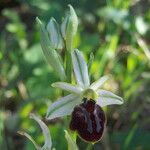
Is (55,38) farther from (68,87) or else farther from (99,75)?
(99,75)

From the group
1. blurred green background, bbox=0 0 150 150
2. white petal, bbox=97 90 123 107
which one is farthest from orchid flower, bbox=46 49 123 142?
blurred green background, bbox=0 0 150 150

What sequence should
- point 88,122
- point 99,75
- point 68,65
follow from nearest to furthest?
point 88,122 < point 68,65 < point 99,75

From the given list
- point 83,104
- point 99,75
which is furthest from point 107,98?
point 99,75

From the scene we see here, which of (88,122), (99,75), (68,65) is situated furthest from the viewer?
(99,75)

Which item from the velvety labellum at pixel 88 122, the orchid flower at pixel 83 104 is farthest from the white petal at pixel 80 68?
the velvety labellum at pixel 88 122

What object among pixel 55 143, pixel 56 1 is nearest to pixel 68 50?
pixel 55 143

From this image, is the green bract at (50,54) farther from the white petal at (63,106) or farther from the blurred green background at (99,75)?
the blurred green background at (99,75)
